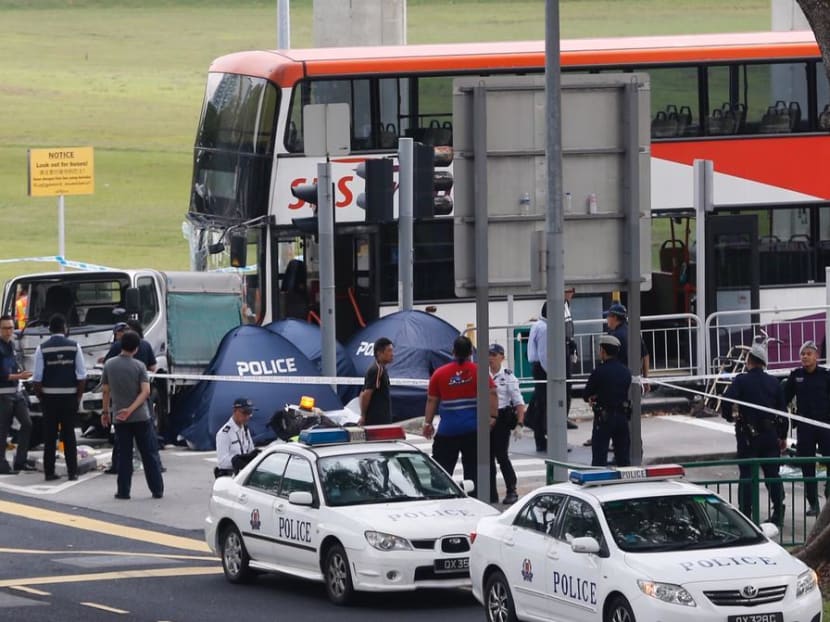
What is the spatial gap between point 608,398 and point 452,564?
434cm

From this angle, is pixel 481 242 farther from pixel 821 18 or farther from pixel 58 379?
pixel 58 379

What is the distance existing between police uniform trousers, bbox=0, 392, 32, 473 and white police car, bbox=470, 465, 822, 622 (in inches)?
362

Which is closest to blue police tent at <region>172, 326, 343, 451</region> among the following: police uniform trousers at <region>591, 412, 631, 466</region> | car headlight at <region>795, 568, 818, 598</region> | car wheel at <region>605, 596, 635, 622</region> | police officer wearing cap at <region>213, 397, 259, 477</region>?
police officer wearing cap at <region>213, 397, 259, 477</region>

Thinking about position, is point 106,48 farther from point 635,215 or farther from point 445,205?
point 635,215

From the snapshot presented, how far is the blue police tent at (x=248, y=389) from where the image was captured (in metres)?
23.2

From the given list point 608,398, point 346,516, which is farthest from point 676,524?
point 608,398

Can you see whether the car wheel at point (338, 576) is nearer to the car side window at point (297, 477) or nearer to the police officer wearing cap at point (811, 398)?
the car side window at point (297, 477)

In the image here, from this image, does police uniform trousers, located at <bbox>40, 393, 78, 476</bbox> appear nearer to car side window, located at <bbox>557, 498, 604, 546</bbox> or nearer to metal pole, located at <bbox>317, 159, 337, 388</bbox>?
metal pole, located at <bbox>317, 159, 337, 388</bbox>

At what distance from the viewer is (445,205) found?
84.0 ft

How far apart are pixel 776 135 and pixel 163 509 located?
12.2m

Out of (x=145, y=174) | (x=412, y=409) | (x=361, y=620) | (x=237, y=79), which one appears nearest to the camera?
(x=361, y=620)

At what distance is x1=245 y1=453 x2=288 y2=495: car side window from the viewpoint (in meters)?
15.5

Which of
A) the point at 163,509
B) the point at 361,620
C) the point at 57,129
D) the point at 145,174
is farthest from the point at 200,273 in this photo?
the point at 57,129

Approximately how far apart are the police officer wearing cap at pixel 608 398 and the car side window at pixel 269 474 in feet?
12.3
